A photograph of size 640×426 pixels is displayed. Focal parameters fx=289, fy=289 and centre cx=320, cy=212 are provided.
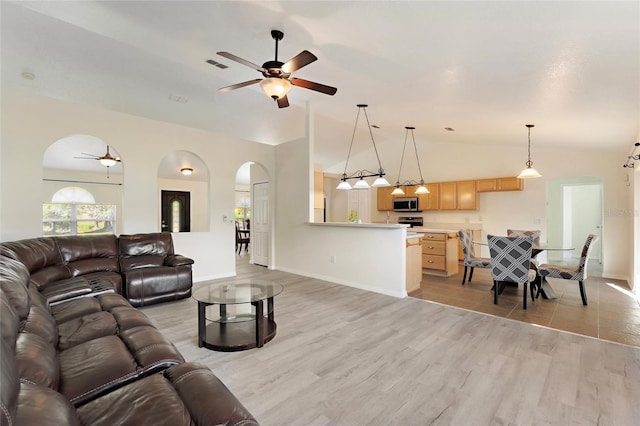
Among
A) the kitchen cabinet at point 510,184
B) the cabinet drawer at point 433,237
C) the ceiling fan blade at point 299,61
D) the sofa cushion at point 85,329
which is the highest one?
the ceiling fan blade at point 299,61

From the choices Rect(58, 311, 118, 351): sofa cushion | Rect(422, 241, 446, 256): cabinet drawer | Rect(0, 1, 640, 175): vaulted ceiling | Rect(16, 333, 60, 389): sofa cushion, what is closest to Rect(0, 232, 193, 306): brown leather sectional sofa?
Rect(58, 311, 118, 351): sofa cushion

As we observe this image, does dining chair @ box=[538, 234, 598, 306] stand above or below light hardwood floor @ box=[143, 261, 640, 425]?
above

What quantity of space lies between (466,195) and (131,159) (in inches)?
284

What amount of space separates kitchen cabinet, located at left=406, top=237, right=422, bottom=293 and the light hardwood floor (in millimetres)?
983

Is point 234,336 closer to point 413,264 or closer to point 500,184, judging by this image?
point 413,264

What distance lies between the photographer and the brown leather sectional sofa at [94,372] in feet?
3.23

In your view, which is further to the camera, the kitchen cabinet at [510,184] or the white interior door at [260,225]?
the white interior door at [260,225]

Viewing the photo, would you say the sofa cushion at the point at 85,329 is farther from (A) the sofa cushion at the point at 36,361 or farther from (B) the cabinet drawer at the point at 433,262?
(B) the cabinet drawer at the point at 433,262

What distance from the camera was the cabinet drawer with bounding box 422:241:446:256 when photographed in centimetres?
571

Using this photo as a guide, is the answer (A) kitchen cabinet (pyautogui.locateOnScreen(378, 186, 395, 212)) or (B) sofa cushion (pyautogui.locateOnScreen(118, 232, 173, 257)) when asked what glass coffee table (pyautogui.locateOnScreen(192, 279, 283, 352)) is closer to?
(B) sofa cushion (pyautogui.locateOnScreen(118, 232, 173, 257))

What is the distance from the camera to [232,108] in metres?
5.54

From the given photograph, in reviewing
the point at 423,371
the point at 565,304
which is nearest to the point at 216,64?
the point at 423,371

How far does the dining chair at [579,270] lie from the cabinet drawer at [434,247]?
1746mm

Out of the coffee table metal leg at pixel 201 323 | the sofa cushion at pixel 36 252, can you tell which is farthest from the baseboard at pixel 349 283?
the sofa cushion at pixel 36 252
